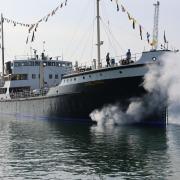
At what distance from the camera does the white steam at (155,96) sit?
36.7 metres

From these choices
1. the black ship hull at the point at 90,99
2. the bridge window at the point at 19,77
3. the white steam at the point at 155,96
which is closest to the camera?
the white steam at the point at 155,96

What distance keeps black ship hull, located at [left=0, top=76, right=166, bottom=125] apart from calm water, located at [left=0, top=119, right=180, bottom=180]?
3.74 m

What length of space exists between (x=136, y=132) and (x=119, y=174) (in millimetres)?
14876

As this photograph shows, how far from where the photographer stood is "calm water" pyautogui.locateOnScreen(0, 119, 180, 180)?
63.3 ft

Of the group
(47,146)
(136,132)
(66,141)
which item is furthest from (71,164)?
(136,132)

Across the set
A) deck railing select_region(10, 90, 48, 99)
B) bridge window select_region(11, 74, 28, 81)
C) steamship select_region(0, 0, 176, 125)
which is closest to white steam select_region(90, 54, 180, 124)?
steamship select_region(0, 0, 176, 125)

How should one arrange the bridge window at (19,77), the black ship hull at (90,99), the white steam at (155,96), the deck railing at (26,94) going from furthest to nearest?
the bridge window at (19,77) < the deck railing at (26,94) < the black ship hull at (90,99) < the white steam at (155,96)

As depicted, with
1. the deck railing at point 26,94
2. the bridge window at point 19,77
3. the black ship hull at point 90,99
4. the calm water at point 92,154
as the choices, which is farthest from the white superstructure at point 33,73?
the calm water at point 92,154

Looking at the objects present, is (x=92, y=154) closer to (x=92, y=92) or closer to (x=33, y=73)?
(x=92, y=92)

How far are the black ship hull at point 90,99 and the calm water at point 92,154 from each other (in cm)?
374

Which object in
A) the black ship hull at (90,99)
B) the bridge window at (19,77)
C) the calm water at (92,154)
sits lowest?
the calm water at (92,154)

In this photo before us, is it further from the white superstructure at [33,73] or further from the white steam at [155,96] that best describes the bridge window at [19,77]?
the white steam at [155,96]

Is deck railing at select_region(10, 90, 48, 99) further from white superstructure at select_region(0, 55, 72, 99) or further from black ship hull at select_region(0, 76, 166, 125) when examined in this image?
black ship hull at select_region(0, 76, 166, 125)

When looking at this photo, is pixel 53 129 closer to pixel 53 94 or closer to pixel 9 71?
pixel 53 94
